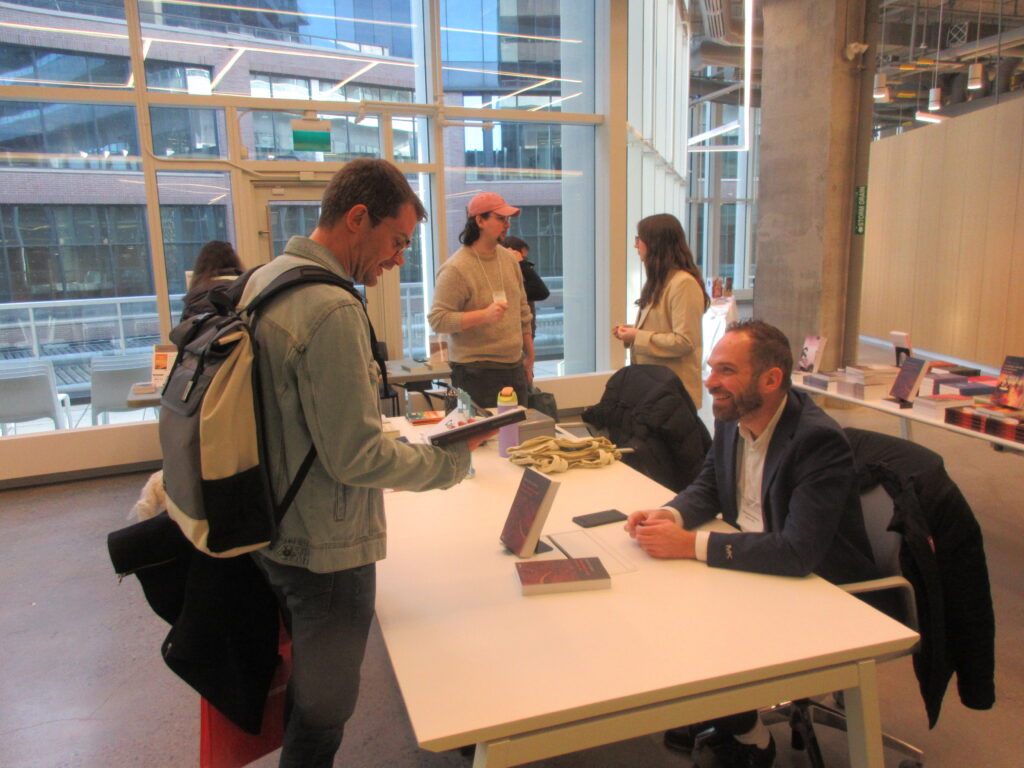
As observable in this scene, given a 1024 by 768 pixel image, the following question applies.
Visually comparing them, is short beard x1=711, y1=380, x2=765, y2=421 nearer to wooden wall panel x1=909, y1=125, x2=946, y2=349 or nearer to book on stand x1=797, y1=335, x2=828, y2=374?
book on stand x1=797, y1=335, x2=828, y2=374

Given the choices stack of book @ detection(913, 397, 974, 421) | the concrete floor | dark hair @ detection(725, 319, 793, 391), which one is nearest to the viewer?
dark hair @ detection(725, 319, 793, 391)

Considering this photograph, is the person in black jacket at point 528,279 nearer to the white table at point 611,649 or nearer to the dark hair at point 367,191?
the white table at point 611,649

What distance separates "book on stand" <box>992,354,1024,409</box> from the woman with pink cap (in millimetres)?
2044

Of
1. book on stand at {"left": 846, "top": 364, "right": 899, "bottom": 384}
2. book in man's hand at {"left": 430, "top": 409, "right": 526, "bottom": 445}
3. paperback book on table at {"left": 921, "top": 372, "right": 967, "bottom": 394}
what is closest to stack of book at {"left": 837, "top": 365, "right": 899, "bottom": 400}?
book on stand at {"left": 846, "top": 364, "right": 899, "bottom": 384}

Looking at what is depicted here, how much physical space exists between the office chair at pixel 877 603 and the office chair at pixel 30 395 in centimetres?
508

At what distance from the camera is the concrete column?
19.4 feet

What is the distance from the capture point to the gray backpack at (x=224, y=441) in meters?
1.17

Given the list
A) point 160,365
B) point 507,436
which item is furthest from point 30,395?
point 507,436

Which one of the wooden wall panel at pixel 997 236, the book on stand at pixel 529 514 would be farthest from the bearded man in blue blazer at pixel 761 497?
the wooden wall panel at pixel 997 236

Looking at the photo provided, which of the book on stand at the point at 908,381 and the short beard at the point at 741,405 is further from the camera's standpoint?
the book on stand at the point at 908,381

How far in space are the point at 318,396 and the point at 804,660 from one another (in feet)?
3.22

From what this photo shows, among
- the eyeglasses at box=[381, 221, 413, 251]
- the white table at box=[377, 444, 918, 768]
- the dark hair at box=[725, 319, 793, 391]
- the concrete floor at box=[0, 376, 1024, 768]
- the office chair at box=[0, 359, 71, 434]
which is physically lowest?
the concrete floor at box=[0, 376, 1024, 768]

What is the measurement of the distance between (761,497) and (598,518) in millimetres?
435

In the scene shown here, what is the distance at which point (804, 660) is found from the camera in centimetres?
128
